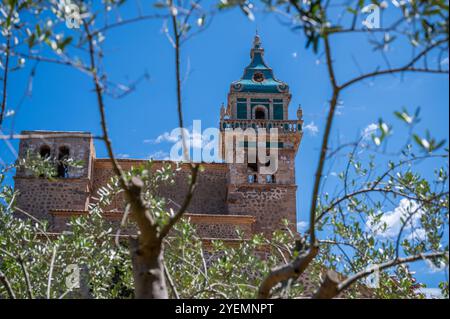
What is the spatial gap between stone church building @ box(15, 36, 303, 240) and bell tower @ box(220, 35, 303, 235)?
0.11 feet

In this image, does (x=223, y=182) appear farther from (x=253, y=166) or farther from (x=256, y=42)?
(x=256, y=42)

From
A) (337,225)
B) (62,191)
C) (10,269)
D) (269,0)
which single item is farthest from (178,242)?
(62,191)

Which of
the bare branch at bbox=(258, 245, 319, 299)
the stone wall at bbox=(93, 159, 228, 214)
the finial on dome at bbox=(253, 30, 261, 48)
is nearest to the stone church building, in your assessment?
the stone wall at bbox=(93, 159, 228, 214)

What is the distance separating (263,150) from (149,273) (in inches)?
727

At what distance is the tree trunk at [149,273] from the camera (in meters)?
4.18

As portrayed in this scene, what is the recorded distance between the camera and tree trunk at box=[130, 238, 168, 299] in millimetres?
4180

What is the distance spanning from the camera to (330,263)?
775 cm

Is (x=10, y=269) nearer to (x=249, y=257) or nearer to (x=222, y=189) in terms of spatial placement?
(x=249, y=257)

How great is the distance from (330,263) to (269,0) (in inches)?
168

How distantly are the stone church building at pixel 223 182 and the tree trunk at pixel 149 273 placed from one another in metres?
14.6

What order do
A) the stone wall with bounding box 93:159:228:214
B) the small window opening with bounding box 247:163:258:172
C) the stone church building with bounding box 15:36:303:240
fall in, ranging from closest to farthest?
the stone church building with bounding box 15:36:303:240 → the stone wall with bounding box 93:159:228:214 → the small window opening with bounding box 247:163:258:172

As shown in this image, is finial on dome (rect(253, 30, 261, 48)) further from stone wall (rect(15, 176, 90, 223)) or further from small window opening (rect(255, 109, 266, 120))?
stone wall (rect(15, 176, 90, 223))

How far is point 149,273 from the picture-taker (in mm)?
4207

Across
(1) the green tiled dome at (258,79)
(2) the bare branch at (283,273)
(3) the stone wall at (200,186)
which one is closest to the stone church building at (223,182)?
(3) the stone wall at (200,186)
